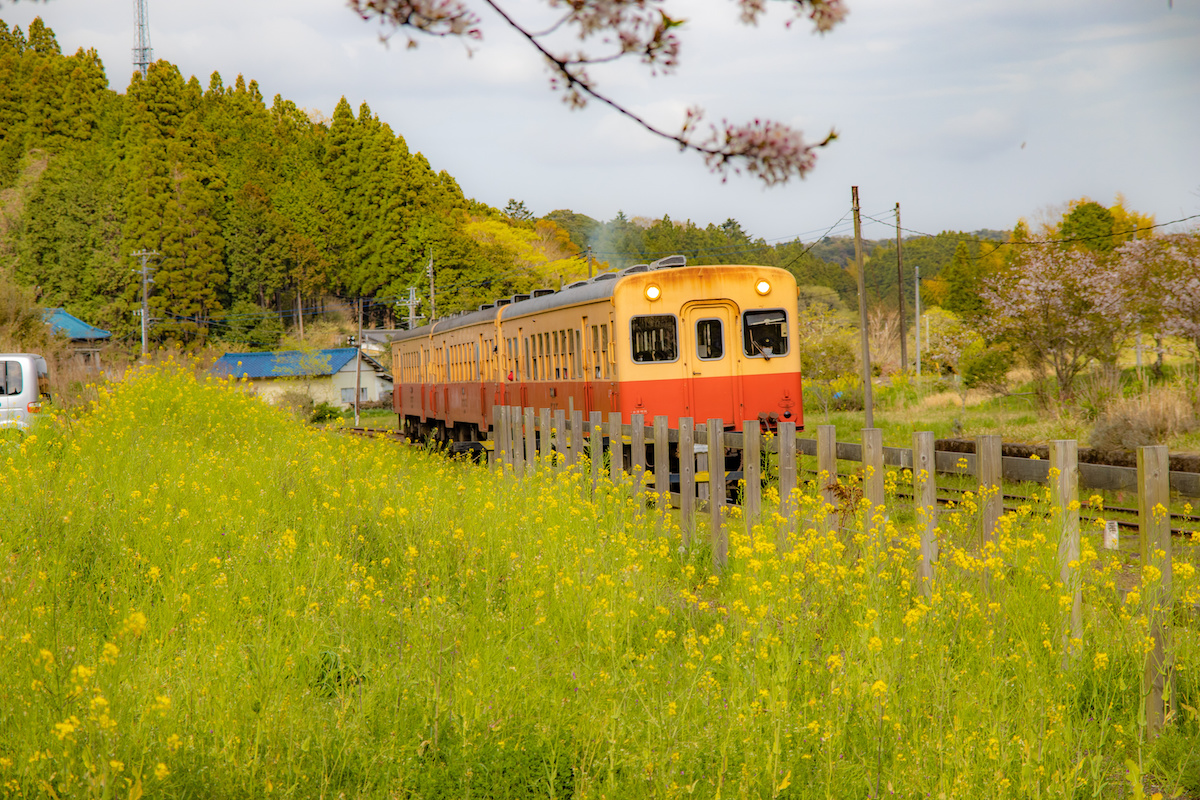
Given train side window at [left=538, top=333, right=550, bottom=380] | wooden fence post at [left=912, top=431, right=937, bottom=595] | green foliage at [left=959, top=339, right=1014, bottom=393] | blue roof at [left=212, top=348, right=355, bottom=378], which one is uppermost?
blue roof at [left=212, top=348, right=355, bottom=378]

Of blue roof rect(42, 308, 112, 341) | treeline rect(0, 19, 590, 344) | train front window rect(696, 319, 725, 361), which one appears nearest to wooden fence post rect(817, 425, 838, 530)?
train front window rect(696, 319, 725, 361)

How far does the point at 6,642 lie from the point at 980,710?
3256mm

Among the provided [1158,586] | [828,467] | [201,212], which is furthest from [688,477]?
[201,212]

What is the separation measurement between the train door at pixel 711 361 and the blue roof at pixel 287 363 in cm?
4030

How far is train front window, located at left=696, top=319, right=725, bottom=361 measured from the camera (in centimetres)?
1131

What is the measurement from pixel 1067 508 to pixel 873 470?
3.98 feet

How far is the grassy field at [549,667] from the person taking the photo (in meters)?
2.79

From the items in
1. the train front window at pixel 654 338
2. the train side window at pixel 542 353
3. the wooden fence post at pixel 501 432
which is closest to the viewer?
the wooden fence post at pixel 501 432

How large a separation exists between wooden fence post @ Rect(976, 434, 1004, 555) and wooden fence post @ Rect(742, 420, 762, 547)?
62.1 inches

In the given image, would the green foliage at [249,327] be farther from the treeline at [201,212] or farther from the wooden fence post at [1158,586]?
the wooden fence post at [1158,586]

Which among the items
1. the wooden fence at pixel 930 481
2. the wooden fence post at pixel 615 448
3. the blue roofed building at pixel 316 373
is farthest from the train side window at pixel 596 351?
the blue roofed building at pixel 316 373

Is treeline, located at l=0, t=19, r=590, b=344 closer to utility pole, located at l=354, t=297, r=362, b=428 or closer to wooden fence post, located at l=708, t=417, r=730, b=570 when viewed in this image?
utility pole, located at l=354, t=297, r=362, b=428

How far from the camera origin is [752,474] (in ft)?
19.4

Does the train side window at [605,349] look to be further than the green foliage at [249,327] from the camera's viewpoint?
No
